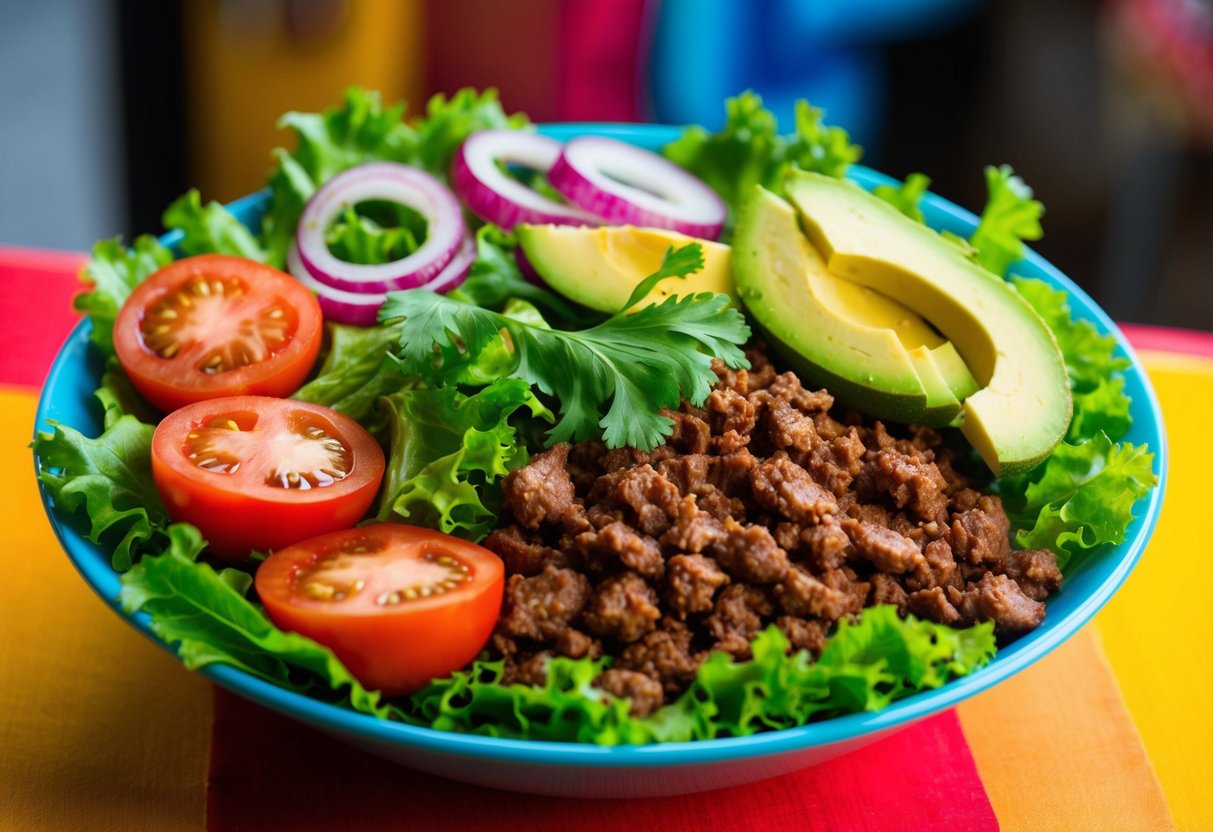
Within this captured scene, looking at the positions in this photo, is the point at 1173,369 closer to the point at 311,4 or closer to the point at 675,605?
the point at 675,605

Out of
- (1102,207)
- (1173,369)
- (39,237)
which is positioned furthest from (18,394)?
(1102,207)

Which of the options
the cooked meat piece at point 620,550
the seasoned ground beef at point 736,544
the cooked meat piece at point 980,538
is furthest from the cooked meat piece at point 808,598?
the cooked meat piece at point 980,538

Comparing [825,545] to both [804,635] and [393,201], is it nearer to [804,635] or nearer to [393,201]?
[804,635]

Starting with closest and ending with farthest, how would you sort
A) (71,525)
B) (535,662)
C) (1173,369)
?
(535,662)
(71,525)
(1173,369)

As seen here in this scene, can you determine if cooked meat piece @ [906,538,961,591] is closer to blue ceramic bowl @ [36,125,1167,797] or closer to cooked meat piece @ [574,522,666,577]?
blue ceramic bowl @ [36,125,1167,797]

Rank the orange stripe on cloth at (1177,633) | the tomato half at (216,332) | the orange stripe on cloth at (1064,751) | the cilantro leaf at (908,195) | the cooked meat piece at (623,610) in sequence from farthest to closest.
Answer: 1. the cilantro leaf at (908,195)
2. the tomato half at (216,332)
3. the orange stripe on cloth at (1177,633)
4. the orange stripe on cloth at (1064,751)
5. the cooked meat piece at (623,610)

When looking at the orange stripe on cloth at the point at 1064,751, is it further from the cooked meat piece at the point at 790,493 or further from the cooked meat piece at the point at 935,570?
the cooked meat piece at the point at 790,493
